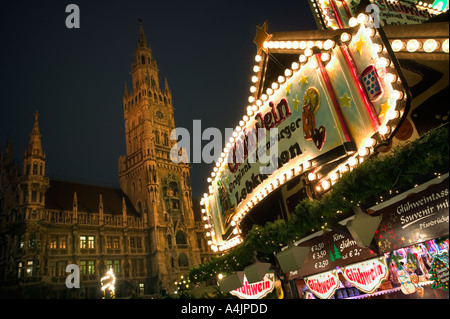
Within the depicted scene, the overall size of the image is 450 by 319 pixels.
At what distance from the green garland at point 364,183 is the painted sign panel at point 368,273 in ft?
4.17

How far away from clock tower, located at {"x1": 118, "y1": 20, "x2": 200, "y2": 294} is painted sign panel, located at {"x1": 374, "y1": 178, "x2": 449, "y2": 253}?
135 feet

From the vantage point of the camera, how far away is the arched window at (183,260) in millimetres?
48500

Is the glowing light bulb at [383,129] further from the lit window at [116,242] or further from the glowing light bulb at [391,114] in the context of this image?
the lit window at [116,242]

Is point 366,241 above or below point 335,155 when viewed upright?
below

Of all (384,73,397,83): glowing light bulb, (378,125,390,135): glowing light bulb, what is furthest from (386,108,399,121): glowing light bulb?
(384,73,397,83): glowing light bulb

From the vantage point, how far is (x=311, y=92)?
6.60 metres

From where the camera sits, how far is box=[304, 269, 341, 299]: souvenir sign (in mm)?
7660

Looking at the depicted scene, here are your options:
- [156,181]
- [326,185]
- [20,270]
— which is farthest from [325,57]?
[156,181]

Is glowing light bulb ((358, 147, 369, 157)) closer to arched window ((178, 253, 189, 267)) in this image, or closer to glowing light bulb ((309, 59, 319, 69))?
glowing light bulb ((309, 59, 319, 69))

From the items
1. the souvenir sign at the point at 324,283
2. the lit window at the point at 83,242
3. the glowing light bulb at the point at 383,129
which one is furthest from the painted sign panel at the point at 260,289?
the lit window at the point at 83,242

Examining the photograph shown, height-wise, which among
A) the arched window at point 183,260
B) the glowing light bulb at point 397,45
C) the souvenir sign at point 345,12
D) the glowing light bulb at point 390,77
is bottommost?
the glowing light bulb at point 390,77
